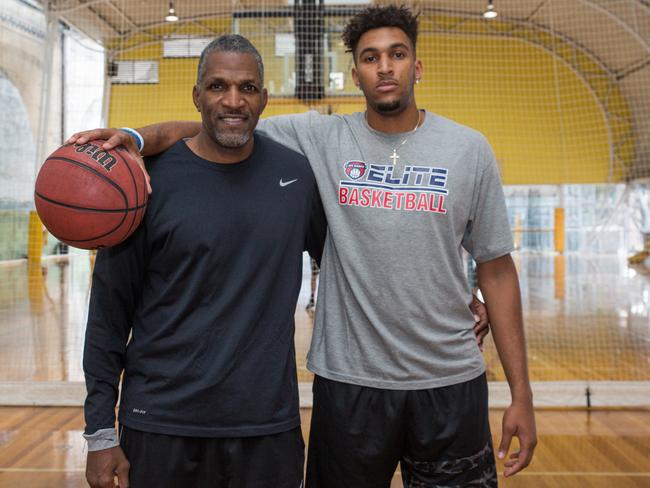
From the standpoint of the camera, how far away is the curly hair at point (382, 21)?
1.44m

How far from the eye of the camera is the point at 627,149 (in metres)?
14.1

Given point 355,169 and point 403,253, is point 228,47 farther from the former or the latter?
point 403,253

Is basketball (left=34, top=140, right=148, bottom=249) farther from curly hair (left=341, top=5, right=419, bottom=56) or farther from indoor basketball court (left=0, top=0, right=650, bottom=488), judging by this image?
indoor basketball court (left=0, top=0, right=650, bottom=488)

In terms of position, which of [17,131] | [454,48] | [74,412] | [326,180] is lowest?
[74,412]

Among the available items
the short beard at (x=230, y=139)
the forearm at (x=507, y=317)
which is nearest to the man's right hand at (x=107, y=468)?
the short beard at (x=230, y=139)

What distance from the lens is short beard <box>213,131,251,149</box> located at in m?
1.26

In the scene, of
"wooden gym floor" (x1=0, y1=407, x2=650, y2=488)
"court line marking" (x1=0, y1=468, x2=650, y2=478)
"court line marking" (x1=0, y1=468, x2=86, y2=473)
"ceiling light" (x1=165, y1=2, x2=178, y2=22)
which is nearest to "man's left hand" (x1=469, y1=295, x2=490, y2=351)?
"wooden gym floor" (x1=0, y1=407, x2=650, y2=488)

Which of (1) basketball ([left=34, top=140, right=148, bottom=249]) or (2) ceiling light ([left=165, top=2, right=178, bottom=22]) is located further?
(2) ceiling light ([left=165, top=2, right=178, bottom=22])

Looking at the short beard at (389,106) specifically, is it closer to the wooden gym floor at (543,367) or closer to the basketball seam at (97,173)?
the basketball seam at (97,173)

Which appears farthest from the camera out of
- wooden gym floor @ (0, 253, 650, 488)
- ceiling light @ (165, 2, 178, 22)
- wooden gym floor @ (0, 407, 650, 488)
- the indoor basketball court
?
ceiling light @ (165, 2, 178, 22)

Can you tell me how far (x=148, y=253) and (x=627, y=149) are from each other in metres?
14.9

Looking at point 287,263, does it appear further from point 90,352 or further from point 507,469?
point 507,469

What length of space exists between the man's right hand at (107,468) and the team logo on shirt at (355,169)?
2.52 feet

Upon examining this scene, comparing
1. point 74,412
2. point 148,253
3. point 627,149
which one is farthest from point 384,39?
point 627,149
